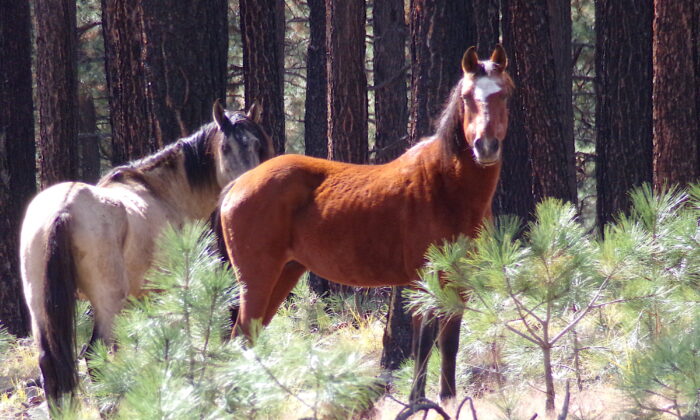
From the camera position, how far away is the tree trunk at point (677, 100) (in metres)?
7.17

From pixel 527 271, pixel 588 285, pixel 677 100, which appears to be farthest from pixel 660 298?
pixel 677 100

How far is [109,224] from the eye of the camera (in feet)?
19.0

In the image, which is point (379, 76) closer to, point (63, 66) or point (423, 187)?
point (63, 66)

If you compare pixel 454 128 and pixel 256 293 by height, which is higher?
pixel 454 128

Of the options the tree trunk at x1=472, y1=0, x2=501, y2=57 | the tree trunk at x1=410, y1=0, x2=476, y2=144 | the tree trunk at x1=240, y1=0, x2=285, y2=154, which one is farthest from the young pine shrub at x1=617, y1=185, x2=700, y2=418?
the tree trunk at x1=240, y1=0, x2=285, y2=154

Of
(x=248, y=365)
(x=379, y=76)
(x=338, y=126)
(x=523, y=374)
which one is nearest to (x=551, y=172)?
(x=338, y=126)

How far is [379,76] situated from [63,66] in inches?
260

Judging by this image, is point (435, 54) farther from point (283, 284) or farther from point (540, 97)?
point (283, 284)

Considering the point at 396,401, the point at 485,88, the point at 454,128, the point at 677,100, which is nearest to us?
the point at 396,401

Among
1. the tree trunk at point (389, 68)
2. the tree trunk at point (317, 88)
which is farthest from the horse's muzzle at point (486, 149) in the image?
the tree trunk at point (317, 88)

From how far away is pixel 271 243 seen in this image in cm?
590

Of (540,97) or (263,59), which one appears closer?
(540,97)

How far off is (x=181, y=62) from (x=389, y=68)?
7.92 metres

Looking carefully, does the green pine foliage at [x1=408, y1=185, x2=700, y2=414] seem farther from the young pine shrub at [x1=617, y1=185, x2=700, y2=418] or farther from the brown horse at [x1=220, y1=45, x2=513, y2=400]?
the brown horse at [x1=220, y1=45, x2=513, y2=400]
